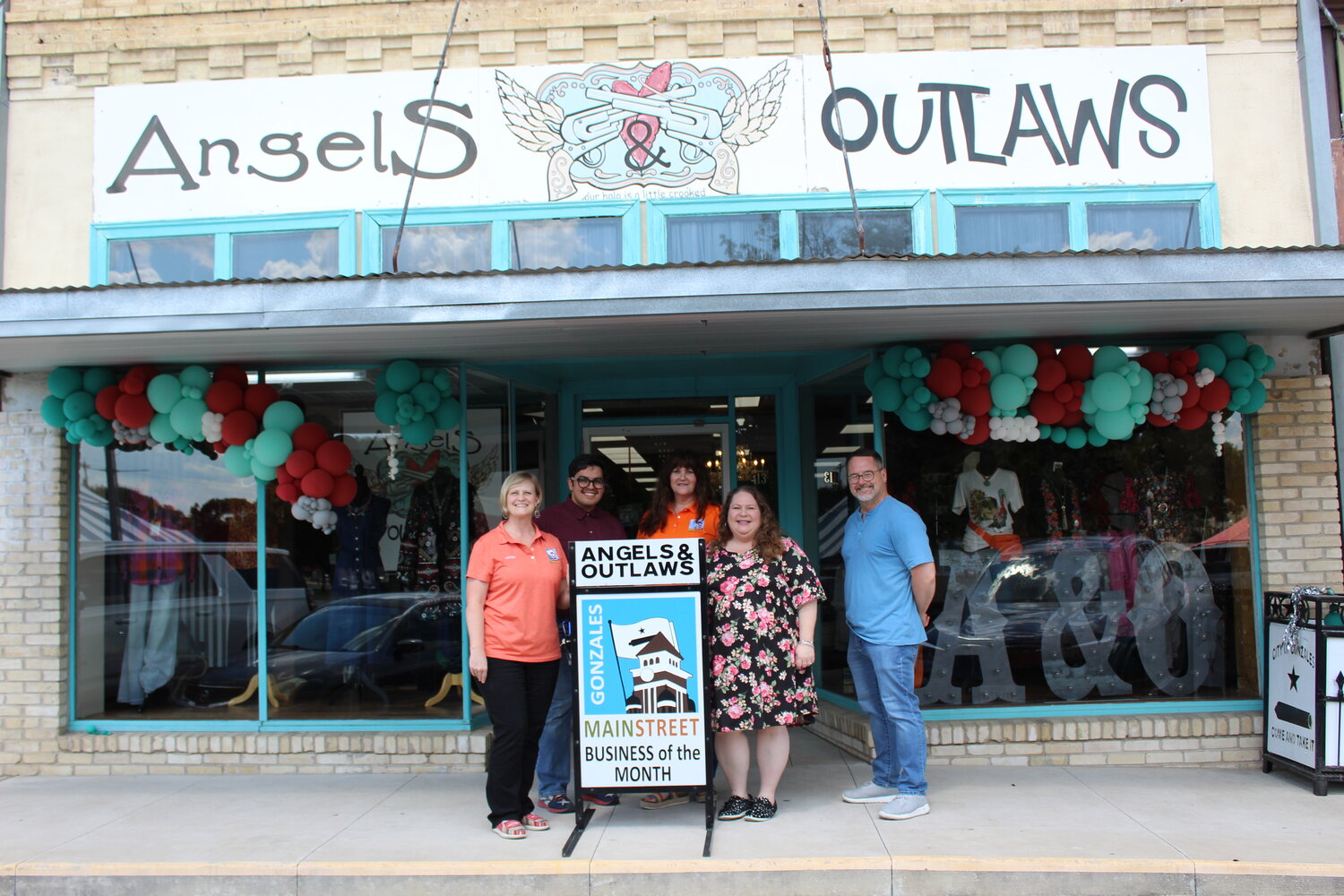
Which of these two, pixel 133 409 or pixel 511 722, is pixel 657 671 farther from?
pixel 133 409

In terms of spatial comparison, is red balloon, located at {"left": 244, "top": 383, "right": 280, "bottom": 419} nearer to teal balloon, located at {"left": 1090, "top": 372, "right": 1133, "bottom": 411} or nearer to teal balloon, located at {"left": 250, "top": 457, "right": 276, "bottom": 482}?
teal balloon, located at {"left": 250, "top": 457, "right": 276, "bottom": 482}

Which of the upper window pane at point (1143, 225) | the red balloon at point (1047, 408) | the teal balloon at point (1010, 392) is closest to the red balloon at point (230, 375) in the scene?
the teal balloon at point (1010, 392)

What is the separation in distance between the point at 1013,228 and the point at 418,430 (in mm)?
4148

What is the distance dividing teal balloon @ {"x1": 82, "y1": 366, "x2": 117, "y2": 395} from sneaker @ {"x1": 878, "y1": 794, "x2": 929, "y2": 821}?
5.27 meters

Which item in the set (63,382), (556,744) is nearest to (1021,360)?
(556,744)

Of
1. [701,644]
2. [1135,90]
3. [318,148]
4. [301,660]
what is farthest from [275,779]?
[1135,90]

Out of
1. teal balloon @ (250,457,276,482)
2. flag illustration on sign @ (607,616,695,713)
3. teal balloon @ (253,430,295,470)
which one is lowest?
flag illustration on sign @ (607,616,695,713)

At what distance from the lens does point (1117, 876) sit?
428 centimetres

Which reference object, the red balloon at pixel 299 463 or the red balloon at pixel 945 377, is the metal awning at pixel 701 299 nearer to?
the red balloon at pixel 945 377

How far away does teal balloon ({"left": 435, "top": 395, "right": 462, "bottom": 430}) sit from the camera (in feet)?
20.2

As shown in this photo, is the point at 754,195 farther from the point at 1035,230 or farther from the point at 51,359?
the point at 51,359

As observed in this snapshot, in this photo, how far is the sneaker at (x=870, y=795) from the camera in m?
5.24

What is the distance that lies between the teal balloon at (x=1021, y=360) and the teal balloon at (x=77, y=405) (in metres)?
5.65

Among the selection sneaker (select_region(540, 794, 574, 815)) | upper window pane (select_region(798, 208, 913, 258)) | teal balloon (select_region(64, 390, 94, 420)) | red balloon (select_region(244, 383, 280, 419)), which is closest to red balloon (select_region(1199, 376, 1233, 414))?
upper window pane (select_region(798, 208, 913, 258))
